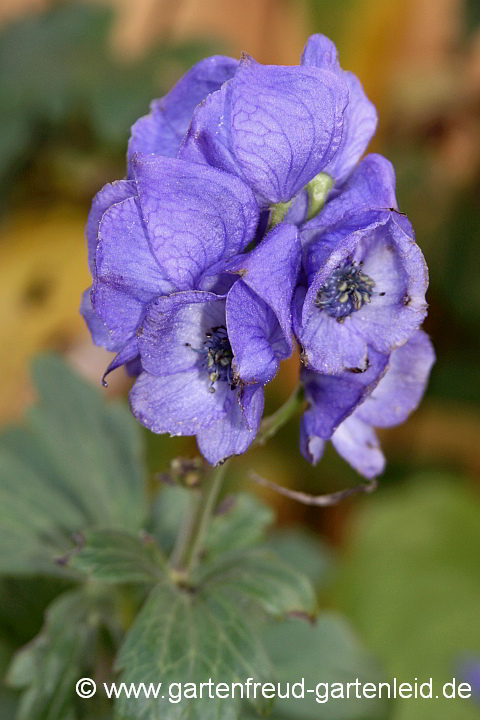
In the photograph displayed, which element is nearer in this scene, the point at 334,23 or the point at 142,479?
the point at 142,479

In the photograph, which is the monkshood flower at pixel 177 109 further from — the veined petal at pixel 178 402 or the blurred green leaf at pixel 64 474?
the blurred green leaf at pixel 64 474

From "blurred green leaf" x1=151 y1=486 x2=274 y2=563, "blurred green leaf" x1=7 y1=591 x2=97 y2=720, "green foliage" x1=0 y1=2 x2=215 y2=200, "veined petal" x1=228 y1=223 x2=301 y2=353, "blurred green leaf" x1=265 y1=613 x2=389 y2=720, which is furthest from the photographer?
"green foliage" x1=0 y1=2 x2=215 y2=200

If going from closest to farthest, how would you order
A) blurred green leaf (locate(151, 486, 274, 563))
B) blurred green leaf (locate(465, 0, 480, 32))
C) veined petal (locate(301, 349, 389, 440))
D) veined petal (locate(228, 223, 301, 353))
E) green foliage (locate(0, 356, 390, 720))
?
veined petal (locate(228, 223, 301, 353)) → veined petal (locate(301, 349, 389, 440)) → green foliage (locate(0, 356, 390, 720)) → blurred green leaf (locate(151, 486, 274, 563)) → blurred green leaf (locate(465, 0, 480, 32))

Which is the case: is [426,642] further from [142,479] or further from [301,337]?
[301,337]

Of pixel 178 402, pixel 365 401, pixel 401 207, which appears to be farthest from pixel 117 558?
pixel 401 207

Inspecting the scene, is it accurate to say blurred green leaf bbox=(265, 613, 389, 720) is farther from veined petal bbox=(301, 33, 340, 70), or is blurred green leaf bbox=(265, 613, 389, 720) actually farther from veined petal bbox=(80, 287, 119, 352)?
veined petal bbox=(301, 33, 340, 70)

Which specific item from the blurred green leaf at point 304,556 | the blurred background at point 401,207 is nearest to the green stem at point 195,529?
the blurred green leaf at point 304,556

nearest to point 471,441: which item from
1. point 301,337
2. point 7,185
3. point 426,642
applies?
point 426,642

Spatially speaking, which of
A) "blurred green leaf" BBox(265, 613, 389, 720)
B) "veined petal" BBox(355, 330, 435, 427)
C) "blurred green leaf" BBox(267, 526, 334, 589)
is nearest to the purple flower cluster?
"veined petal" BBox(355, 330, 435, 427)
